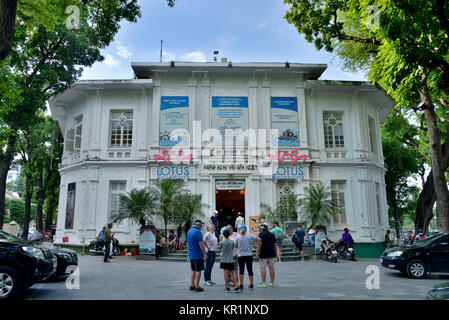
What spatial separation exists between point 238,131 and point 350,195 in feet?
24.1

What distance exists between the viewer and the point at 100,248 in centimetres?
1588

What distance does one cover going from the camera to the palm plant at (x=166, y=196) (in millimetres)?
15703

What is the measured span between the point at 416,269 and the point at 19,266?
10955mm

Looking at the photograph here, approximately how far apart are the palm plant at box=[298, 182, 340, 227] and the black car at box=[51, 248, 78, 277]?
1143 cm

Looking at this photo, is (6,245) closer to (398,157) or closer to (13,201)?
(398,157)

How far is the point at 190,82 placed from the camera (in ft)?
59.9

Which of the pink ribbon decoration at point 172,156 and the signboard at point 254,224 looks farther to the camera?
the pink ribbon decoration at point 172,156

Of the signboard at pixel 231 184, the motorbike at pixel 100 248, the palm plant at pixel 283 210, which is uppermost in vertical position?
the signboard at pixel 231 184

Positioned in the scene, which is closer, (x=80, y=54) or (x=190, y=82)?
(x=80, y=54)

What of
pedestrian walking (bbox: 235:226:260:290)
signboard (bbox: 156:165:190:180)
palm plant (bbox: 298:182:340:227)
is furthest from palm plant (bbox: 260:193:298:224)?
pedestrian walking (bbox: 235:226:260:290)

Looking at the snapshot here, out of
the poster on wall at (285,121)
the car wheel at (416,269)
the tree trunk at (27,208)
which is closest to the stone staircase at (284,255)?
the car wheel at (416,269)

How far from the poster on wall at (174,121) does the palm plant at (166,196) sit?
2589 millimetres

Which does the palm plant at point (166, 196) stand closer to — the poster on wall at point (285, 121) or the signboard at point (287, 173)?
the signboard at point (287, 173)

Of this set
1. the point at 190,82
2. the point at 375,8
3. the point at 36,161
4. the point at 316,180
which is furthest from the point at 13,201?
the point at 375,8
